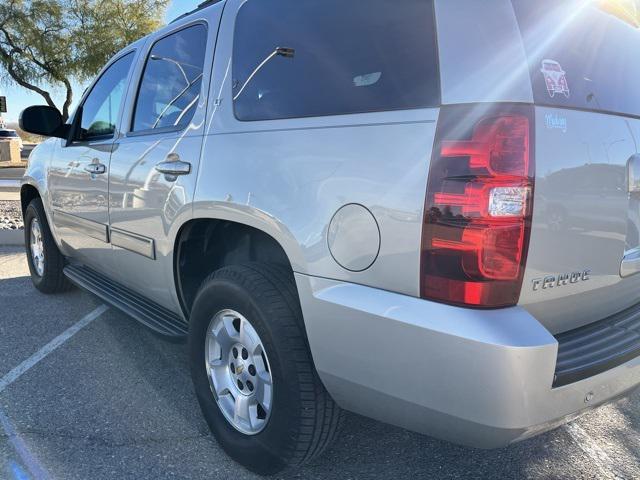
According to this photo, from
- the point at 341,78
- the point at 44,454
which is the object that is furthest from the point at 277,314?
the point at 44,454

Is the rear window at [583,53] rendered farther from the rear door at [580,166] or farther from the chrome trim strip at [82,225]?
the chrome trim strip at [82,225]

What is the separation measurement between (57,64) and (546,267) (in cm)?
2714

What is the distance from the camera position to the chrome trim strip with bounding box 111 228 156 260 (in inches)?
115

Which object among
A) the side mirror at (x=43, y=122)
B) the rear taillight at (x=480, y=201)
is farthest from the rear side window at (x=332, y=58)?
the side mirror at (x=43, y=122)

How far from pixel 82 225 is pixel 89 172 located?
45 cm

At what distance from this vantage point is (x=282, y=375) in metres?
2.06

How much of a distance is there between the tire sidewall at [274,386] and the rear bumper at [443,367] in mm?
Result: 175

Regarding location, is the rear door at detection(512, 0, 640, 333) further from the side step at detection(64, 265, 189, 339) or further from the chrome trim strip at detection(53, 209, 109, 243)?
the chrome trim strip at detection(53, 209, 109, 243)

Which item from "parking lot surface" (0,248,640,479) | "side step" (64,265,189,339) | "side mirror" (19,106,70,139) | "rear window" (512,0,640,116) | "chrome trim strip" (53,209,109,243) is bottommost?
"parking lot surface" (0,248,640,479)

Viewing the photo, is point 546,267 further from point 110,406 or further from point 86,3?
point 86,3

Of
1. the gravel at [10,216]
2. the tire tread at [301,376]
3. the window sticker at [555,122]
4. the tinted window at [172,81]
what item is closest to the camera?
the window sticker at [555,122]

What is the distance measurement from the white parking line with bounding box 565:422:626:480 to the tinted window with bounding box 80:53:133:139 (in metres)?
3.26

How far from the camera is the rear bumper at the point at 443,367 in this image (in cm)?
156

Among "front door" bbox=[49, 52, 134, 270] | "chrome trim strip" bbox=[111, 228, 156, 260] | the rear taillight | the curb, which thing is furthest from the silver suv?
the curb
